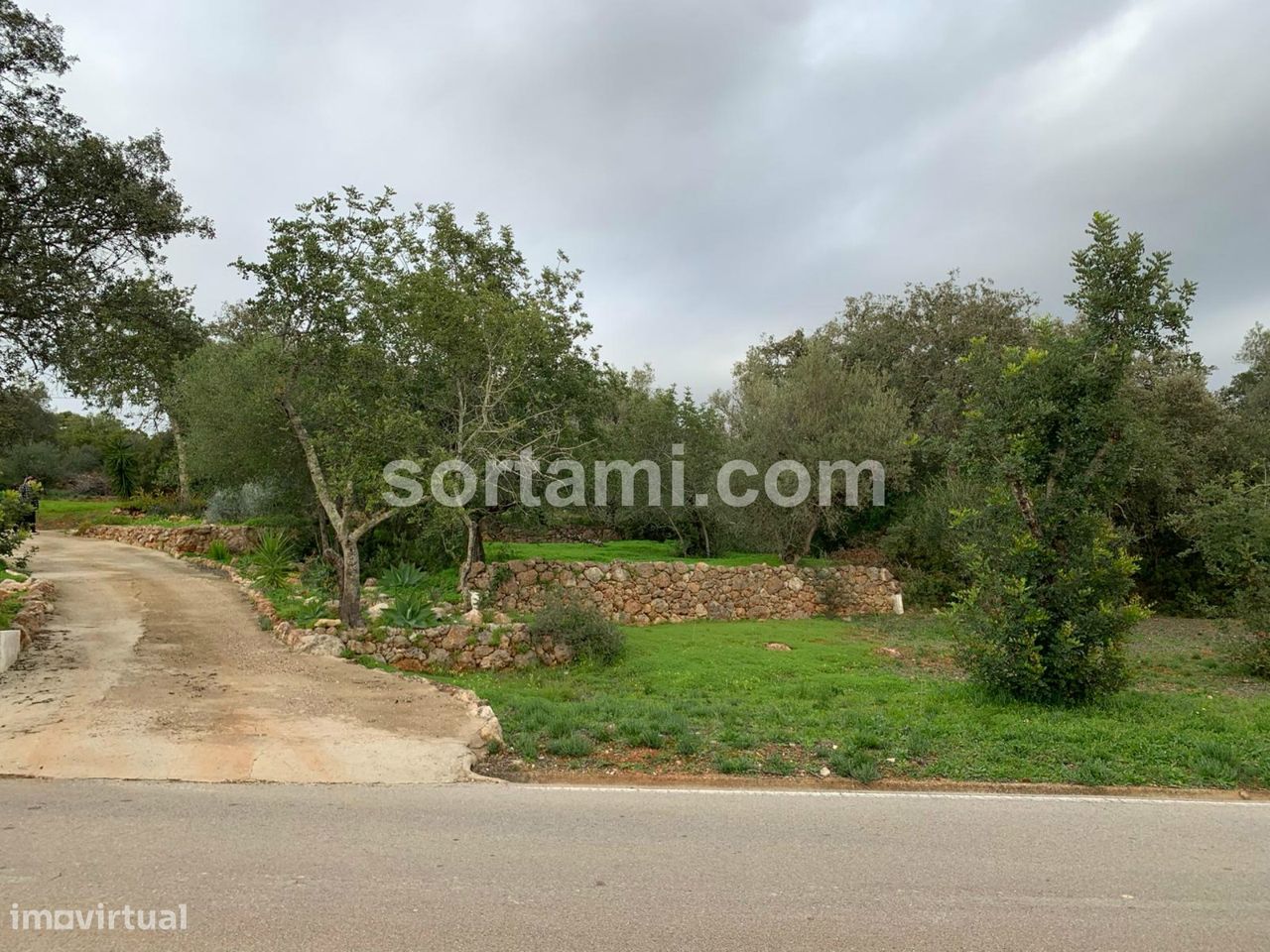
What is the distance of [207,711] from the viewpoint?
341 inches

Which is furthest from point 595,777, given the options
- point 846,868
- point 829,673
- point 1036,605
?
point 829,673

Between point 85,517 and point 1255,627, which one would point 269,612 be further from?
point 85,517

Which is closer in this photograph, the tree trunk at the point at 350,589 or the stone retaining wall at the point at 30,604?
the stone retaining wall at the point at 30,604

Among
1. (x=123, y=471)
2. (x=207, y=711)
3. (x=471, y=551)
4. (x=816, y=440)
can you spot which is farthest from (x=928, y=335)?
(x=123, y=471)

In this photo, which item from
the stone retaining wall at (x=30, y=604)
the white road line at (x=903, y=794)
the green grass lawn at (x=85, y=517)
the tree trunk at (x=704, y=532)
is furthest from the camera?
the green grass lawn at (x=85, y=517)

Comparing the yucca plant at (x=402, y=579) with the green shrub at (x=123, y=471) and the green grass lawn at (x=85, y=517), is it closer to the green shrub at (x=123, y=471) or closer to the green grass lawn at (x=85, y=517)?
the green grass lawn at (x=85, y=517)

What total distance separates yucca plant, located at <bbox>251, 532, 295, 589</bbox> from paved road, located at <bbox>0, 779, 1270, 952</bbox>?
40.2 feet

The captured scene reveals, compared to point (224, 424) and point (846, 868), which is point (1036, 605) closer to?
point (846, 868)

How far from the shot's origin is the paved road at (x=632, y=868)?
13.1 ft

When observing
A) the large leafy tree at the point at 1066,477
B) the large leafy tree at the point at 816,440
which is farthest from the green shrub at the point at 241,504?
the large leafy tree at the point at 1066,477

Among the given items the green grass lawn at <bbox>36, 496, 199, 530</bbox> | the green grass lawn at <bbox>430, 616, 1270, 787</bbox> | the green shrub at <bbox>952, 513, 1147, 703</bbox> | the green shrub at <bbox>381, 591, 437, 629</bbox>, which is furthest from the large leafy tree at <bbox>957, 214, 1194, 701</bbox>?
the green grass lawn at <bbox>36, 496, 199, 530</bbox>

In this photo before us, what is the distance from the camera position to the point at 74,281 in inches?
442

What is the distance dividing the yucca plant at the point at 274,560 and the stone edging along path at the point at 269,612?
0.42 m

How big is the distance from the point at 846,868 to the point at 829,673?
868 cm
